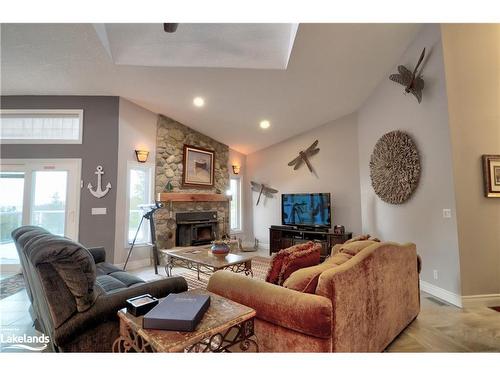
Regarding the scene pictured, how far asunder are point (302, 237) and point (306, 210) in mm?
554

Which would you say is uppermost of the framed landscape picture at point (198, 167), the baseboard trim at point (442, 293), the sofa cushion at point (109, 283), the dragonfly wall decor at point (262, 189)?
the framed landscape picture at point (198, 167)

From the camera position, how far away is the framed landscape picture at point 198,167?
17.5ft

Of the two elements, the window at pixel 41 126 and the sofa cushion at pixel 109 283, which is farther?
the window at pixel 41 126

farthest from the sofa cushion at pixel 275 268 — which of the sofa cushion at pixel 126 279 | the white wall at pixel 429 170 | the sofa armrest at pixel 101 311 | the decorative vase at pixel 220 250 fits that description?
the white wall at pixel 429 170

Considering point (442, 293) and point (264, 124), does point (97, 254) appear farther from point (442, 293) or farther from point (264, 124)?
point (442, 293)

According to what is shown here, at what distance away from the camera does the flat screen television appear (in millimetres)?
4992

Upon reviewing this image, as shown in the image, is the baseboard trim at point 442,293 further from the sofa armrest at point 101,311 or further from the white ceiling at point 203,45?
the white ceiling at point 203,45

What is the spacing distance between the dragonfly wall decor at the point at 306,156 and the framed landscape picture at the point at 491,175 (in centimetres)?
294

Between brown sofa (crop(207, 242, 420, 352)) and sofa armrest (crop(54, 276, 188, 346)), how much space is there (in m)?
0.38

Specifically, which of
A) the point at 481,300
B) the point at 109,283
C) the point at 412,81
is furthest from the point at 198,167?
the point at 481,300

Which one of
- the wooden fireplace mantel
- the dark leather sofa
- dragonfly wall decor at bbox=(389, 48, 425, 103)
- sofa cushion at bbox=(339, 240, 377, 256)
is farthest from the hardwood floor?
dragonfly wall decor at bbox=(389, 48, 425, 103)

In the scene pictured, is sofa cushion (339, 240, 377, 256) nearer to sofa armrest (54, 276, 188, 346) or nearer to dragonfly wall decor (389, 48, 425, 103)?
sofa armrest (54, 276, 188, 346)
